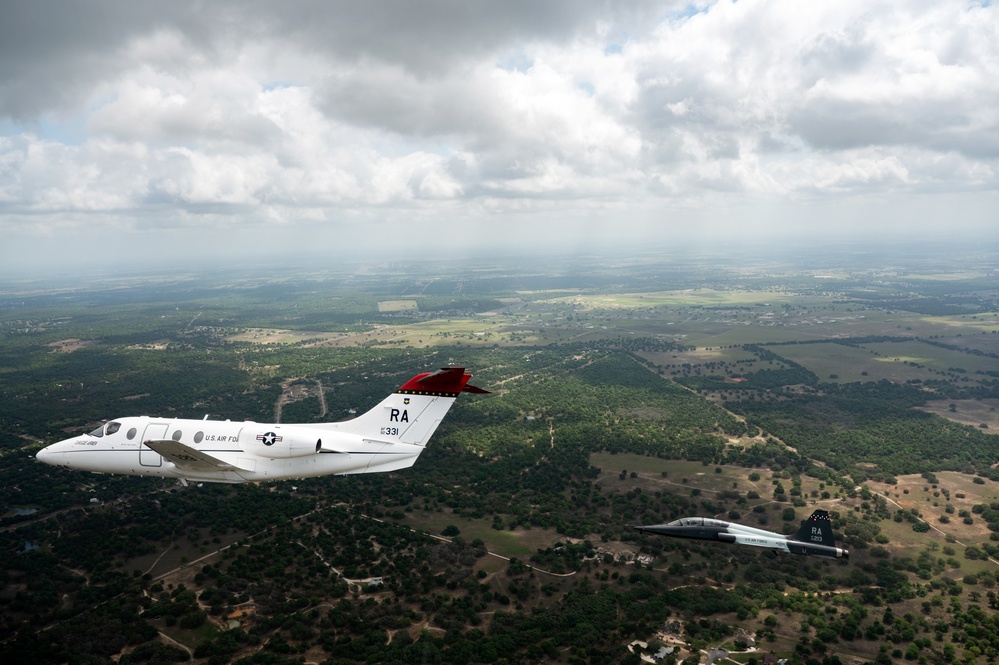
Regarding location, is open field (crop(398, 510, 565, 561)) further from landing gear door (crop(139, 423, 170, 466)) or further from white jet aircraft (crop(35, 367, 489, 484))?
landing gear door (crop(139, 423, 170, 466))

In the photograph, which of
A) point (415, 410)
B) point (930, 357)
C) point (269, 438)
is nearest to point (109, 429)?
point (269, 438)

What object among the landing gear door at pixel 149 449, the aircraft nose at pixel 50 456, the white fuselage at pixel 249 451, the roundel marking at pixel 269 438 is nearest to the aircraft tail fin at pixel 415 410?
the white fuselage at pixel 249 451

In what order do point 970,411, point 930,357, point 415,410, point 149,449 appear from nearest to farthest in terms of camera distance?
point 415,410 → point 149,449 → point 970,411 → point 930,357

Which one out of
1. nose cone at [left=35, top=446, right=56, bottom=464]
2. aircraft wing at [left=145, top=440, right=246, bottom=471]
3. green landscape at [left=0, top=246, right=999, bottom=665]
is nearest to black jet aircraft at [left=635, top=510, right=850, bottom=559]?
green landscape at [left=0, top=246, right=999, bottom=665]

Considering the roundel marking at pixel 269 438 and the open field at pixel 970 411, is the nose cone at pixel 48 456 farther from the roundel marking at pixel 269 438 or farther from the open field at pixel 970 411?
the open field at pixel 970 411

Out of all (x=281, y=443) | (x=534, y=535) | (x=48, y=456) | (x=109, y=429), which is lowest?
(x=534, y=535)

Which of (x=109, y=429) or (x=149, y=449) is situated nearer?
(x=149, y=449)

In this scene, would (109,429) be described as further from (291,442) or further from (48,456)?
→ (291,442)
